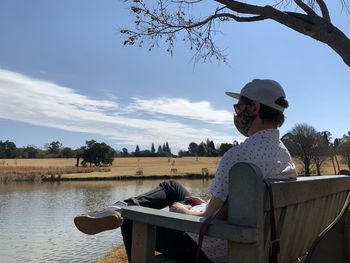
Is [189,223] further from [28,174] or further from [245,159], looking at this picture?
[28,174]

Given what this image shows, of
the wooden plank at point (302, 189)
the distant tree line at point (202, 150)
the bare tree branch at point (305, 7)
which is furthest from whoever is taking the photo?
the distant tree line at point (202, 150)

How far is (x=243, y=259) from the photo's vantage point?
2.09 m

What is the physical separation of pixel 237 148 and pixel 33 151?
148515 millimetres

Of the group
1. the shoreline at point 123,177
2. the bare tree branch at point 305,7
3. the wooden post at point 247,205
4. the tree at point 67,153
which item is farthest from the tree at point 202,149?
the wooden post at point 247,205

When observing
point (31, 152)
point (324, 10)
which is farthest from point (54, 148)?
point (324, 10)

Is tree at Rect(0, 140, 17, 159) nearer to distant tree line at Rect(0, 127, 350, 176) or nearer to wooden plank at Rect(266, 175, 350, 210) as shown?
distant tree line at Rect(0, 127, 350, 176)

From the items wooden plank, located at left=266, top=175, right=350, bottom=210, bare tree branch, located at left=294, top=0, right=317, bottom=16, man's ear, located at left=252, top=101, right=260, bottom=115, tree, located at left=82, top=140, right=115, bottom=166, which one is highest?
tree, located at left=82, top=140, right=115, bottom=166

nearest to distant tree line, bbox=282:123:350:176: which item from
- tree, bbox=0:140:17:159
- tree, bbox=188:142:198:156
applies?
tree, bbox=188:142:198:156

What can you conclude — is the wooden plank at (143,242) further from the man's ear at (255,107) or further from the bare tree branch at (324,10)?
the bare tree branch at (324,10)

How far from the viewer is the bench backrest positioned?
2049mm

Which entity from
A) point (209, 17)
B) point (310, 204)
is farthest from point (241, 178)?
point (209, 17)

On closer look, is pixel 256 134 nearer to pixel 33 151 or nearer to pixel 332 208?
pixel 332 208

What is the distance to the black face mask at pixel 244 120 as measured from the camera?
2766mm

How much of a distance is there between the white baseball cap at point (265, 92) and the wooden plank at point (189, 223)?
843 mm
